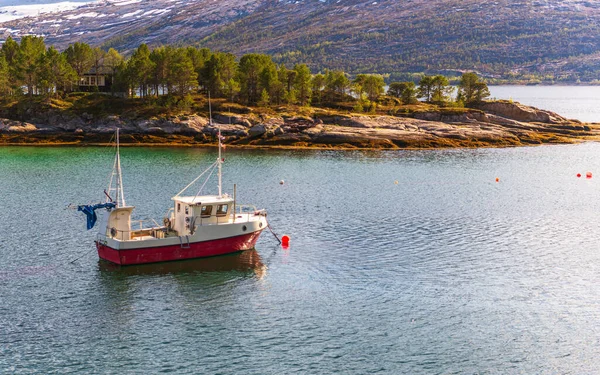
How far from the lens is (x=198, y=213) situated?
59.6 m

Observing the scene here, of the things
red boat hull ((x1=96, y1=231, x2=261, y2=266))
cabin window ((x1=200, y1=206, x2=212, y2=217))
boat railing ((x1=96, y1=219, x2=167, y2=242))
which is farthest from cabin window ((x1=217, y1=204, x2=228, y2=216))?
boat railing ((x1=96, y1=219, x2=167, y2=242))

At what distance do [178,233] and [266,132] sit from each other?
273 feet

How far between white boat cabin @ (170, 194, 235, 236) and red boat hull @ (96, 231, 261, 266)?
164 centimetres

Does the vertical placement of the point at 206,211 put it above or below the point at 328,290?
above

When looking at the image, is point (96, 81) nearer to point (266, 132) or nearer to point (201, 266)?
point (266, 132)

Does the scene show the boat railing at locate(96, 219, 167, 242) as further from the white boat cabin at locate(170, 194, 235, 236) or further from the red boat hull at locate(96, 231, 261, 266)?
the white boat cabin at locate(170, 194, 235, 236)

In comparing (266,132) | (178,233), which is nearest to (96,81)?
(266,132)

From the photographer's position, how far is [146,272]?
56.1 m

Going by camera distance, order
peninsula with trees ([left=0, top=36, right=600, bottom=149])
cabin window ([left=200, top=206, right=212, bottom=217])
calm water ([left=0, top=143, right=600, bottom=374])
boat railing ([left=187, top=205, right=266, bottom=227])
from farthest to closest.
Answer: peninsula with trees ([left=0, top=36, right=600, bottom=149]) < cabin window ([left=200, top=206, right=212, bottom=217]) < boat railing ([left=187, top=205, right=266, bottom=227]) < calm water ([left=0, top=143, right=600, bottom=374])

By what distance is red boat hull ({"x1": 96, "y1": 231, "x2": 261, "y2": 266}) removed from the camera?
56.7 m

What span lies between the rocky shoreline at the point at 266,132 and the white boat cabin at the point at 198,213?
78.6 meters

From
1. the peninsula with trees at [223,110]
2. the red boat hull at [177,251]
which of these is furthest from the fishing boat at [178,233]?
the peninsula with trees at [223,110]

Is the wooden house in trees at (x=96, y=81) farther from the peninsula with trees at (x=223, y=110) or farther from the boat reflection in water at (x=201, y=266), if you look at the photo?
the boat reflection in water at (x=201, y=266)

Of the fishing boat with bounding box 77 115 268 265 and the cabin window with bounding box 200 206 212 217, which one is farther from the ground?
the cabin window with bounding box 200 206 212 217
